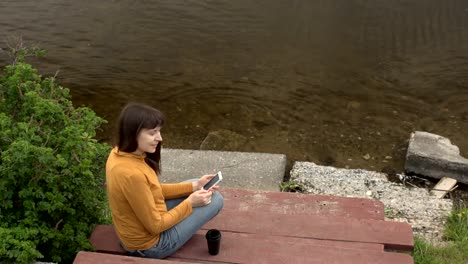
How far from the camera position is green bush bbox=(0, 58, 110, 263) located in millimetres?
3203

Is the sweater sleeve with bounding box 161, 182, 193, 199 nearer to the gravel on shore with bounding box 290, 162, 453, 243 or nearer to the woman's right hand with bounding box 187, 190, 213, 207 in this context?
the woman's right hand with bounding box 187, 190, 213, 207

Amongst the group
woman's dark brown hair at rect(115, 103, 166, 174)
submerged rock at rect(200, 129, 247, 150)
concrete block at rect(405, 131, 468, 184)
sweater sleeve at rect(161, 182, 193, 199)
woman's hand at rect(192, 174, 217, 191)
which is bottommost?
submerged rock at rect(200, 129, 247, 150)

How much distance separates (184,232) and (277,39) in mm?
Answer: 6887

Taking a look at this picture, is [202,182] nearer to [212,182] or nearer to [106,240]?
[212,182]

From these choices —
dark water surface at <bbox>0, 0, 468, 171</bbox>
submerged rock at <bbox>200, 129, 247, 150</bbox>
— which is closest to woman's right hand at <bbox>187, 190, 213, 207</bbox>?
dark water surface at <bbox>0, 0, 468, 171</bbox>

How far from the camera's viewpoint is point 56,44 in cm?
984

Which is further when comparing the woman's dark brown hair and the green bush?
the green bush

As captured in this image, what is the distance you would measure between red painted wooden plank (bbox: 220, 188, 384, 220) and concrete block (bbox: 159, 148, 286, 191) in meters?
1.22

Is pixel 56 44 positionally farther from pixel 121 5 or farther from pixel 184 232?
pixel 184 232

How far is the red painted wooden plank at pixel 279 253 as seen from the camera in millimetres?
3215

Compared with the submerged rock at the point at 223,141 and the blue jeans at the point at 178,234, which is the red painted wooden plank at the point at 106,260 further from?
the submerged rock at the point at 223,141

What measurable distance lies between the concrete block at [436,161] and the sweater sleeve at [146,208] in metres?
3.69

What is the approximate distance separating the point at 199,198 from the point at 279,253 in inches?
22.1

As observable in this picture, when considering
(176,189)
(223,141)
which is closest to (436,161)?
(223,141)
